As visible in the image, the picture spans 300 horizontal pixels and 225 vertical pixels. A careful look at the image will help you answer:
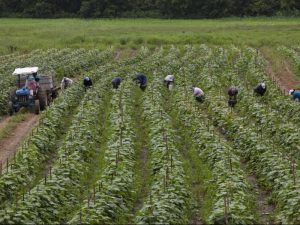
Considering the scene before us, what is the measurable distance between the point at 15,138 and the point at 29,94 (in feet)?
15.6

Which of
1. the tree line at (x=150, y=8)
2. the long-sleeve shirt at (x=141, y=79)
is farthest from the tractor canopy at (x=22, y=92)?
the tree line at (x=150, y=8)

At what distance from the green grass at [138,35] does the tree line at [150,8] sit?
18085 mm

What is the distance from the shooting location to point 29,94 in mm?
26734

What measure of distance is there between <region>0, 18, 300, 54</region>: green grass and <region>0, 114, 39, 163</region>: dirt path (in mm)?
30185

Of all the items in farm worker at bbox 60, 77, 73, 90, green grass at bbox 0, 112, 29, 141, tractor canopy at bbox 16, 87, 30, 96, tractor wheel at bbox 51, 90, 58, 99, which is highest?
tractor canopy at bbox 16, 87, 30, 96

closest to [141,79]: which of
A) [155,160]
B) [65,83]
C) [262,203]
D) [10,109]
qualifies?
[65,83]

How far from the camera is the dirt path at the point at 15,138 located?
2015cm

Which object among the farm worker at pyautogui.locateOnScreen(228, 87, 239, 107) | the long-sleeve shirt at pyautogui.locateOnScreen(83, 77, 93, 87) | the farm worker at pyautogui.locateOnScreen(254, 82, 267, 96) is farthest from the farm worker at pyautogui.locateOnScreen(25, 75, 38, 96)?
the farm worker at pyautogui.locateOnScreen(254, 82, 267, 96)

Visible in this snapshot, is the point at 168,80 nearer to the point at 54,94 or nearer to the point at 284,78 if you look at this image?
the point at 54,94

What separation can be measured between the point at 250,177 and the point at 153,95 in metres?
11.2

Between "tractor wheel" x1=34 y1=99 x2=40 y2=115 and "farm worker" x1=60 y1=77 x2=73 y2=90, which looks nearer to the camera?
"tractor wheel" x1=34 y1=99 x2=40 y2=115

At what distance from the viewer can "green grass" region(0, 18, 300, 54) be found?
2184 inches

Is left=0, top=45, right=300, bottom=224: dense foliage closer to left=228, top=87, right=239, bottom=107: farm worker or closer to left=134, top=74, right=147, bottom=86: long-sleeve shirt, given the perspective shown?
left=228, top=87, right=239, bottom=107: farm worker

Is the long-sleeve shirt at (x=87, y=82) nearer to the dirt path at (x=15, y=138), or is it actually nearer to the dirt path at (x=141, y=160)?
the dirt path at (x=141, y=160)
